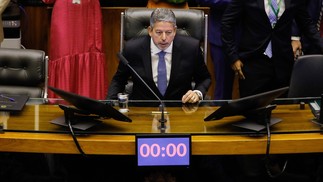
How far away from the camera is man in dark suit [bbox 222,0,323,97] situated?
3656 mm

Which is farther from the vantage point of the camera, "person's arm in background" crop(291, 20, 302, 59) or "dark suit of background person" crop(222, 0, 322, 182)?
"person's arm in background" crop(291, 20, 302, 59)

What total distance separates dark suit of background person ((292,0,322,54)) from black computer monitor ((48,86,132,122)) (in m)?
2.10

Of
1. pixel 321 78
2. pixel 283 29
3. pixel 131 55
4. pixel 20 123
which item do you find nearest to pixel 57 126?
pixel 20 123

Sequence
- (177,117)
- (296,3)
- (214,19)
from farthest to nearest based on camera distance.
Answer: (214,19), (296,3), (177,117)

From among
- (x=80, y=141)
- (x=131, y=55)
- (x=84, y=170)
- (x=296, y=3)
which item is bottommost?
(x=84, y=170)

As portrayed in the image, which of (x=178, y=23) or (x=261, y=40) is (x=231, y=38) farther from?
(x=178, y=23)

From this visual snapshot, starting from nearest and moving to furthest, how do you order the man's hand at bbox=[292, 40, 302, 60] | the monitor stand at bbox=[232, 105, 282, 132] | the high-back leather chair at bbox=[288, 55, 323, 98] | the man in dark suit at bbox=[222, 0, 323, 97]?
the monitor stand at bbox=[232, 105, 282, 132]
the high-back leather chair at bbox=[288, 55, 323, 98]
the man in dark suit at bbox=[222, 0, 323, 97]
the man's hand at bbox=[292, 40, 302, 60]

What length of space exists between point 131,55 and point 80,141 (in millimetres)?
1174

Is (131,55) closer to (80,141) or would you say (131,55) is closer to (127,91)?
(127,91)

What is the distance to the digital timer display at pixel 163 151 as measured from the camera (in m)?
2.05

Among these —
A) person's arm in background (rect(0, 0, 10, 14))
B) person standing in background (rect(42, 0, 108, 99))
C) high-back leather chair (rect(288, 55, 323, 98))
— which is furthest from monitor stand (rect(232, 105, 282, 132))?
person's arm in background (rect(0, 0, 10, 14))

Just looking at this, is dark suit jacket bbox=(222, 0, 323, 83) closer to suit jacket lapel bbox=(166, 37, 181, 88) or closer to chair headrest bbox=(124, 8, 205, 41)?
chair headrest bbox=(124, 8, 205, 41)

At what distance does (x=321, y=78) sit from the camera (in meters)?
3.05

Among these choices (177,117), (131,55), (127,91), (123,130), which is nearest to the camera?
(123,130)
